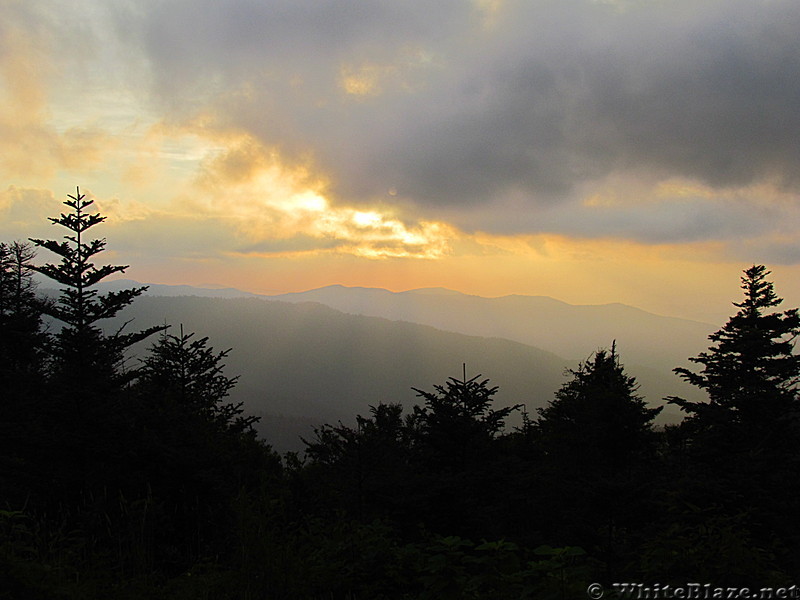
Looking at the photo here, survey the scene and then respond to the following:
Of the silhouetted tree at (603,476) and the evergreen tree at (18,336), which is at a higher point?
the evergreen tree at (18,336)

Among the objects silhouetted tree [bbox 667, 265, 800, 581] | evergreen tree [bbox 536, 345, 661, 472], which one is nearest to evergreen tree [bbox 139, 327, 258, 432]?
evergreen tree [bbox 536, 345, 661, 472]

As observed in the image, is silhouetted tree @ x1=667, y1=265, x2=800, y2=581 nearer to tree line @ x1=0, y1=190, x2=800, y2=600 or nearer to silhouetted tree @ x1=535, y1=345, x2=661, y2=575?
tree line @ x1=0, y1=190, x2=800, y2=600

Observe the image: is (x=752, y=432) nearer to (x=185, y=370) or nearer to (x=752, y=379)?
(x=752, y=379)

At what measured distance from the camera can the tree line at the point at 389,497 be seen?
512 centimetres

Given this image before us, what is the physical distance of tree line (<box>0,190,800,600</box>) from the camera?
16.8 ft

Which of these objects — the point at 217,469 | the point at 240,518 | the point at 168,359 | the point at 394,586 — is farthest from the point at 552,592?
the point at 168,359

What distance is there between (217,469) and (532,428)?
25345 millimetres

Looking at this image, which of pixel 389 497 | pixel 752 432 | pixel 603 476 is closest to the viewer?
pixel 389 497

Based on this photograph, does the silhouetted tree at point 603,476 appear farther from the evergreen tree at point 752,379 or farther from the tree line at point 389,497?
the evergreen tree at point 752,379

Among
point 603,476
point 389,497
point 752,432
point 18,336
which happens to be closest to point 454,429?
point 389,497

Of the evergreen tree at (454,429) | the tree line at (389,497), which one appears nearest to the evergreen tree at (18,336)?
the tree line at (389,497)

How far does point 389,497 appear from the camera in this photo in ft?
31.2

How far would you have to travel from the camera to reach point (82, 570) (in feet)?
16.8

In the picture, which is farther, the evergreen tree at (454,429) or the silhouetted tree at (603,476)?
the evergreen tree at (454,429)
